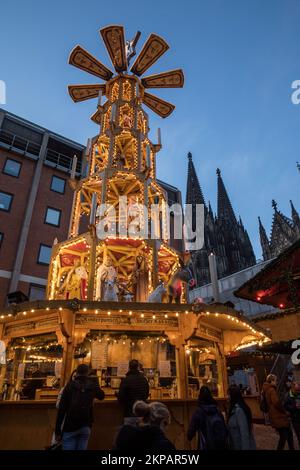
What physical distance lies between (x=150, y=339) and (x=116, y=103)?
A: 11217mm

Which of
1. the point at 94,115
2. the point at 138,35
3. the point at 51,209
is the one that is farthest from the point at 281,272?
the point at 51,209

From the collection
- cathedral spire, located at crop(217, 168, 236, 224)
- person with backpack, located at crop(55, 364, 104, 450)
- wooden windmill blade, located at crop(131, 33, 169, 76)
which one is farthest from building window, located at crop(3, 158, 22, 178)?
cathedral spire, located at crop(217, 168, 236, 224)

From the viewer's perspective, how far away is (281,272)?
13.4 meters

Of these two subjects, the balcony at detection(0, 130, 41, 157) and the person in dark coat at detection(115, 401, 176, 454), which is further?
the balcony at detection(0, 130, 41, 157)

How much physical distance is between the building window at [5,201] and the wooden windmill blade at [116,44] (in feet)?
41.1

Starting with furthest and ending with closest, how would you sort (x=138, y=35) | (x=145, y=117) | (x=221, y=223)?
(x=221, y=223)
(x=138, y=35)
(x=145, y=117)

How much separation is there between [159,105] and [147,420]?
1752 cm

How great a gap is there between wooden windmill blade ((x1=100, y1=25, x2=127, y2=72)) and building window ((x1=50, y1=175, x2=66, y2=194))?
38.9ft

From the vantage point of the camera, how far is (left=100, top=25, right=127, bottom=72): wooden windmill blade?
15.1 meters

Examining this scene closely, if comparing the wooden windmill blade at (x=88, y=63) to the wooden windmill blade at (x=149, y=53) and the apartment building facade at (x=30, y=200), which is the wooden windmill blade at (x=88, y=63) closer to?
the wooden windmill blade at (x=149, y=53)

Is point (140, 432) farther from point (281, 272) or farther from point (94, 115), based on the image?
point (94, 115)

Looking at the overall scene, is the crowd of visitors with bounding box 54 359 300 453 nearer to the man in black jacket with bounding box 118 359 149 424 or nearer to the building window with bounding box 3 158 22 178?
the man in black jacket with bounding box 118 359 149 424

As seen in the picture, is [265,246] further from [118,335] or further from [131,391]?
[131,391]
